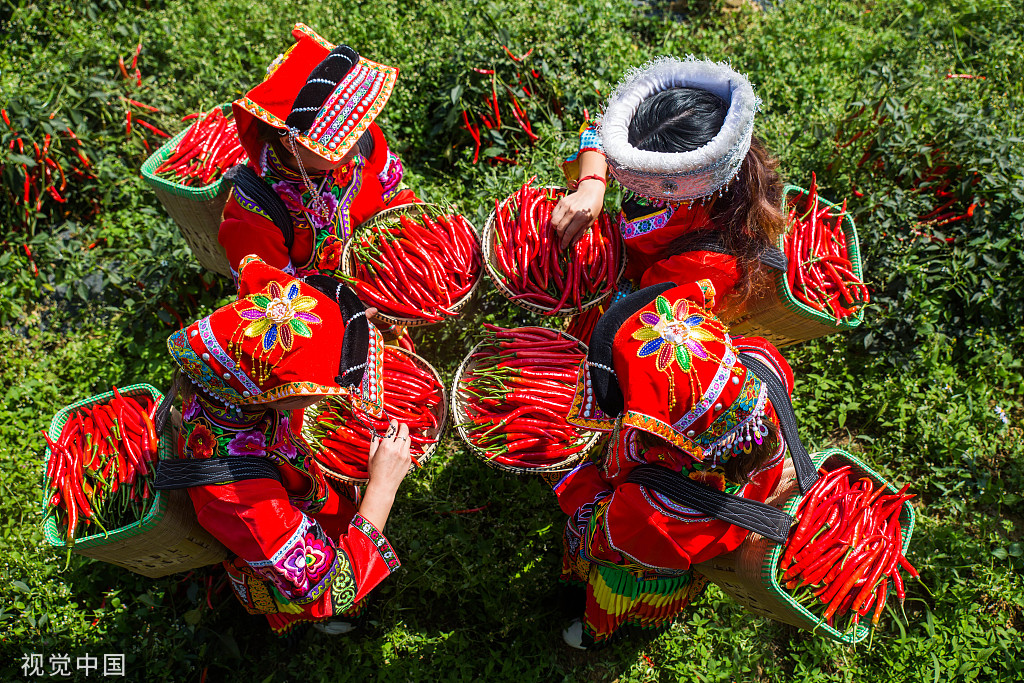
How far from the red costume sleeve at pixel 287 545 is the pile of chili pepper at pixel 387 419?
52cm

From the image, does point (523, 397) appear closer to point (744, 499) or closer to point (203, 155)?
point (744, 499)

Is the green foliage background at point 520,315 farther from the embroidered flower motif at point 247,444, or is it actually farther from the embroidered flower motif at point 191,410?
the embroidered flower motif at point 191,410

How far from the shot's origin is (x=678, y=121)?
8.59 feet

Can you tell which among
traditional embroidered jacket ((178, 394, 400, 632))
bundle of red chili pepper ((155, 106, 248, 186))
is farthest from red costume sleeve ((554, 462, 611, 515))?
bundle of red chili pepper ((155, 106, 248, 186))

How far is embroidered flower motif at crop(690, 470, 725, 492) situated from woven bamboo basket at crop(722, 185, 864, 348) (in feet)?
2.96

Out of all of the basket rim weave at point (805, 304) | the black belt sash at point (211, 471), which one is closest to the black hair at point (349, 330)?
the black belt sash at point (211, 471)

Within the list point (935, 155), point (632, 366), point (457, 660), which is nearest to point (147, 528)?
point (457, 660)

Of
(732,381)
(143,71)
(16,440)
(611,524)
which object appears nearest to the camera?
→ (732,381)

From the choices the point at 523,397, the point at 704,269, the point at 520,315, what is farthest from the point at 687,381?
the point at 520,315

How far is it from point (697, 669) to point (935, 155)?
3.90 meters

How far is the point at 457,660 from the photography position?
373cm

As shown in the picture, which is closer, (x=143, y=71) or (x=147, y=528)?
(x=147, y=528)

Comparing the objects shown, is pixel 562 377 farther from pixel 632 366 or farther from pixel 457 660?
pixel 457 660

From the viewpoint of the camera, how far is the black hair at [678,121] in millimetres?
2580
